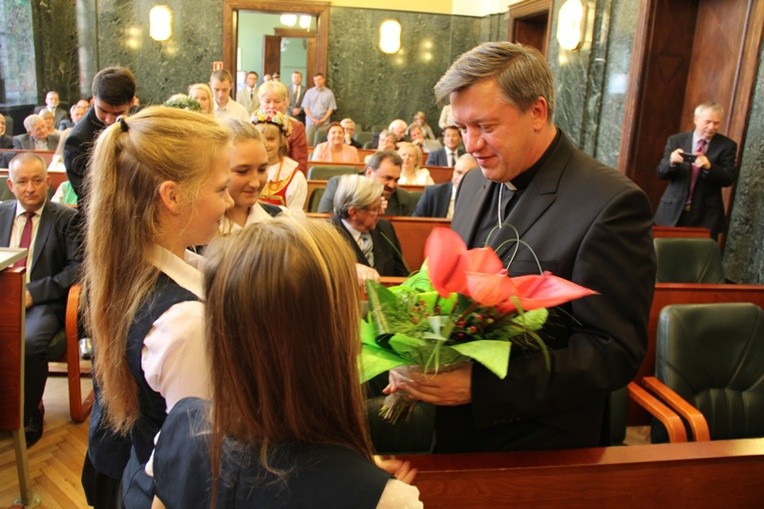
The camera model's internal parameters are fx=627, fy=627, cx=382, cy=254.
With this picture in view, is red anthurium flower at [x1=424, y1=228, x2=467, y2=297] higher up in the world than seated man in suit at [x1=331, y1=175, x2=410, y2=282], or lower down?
higher up

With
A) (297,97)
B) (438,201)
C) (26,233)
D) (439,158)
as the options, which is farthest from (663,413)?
(297,97)

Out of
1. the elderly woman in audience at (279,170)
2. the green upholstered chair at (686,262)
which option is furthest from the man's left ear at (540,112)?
the green upholstered chair at (686,262)

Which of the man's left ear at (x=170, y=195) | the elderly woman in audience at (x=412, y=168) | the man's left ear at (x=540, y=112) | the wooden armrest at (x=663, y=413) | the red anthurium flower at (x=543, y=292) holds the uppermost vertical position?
the man's left ear at (x=540, y=112)

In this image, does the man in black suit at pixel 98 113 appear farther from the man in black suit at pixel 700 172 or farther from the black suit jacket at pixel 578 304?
the man in black suit at pixel 700 172

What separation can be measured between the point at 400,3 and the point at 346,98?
1872 mm

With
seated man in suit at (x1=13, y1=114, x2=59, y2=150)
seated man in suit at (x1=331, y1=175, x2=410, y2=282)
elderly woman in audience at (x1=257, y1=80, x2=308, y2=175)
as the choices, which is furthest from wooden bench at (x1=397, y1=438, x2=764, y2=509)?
seated man in suit at (x1=13, y1=114, x2=59, y2=150)

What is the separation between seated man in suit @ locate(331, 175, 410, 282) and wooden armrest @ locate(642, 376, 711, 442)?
1.26 meters

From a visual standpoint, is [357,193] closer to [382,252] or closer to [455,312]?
[382,252]

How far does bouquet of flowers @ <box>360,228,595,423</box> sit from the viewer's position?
1.00 m

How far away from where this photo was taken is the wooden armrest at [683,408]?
2131 mm

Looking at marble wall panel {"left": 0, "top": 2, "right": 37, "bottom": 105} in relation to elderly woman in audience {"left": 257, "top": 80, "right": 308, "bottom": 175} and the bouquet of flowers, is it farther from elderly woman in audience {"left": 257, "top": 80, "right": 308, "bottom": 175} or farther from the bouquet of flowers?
the bouquet of flowers

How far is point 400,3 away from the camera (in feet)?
35.8

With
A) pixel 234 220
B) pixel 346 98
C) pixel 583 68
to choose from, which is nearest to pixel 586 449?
pixel 234 220

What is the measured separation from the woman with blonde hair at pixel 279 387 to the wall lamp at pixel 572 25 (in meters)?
6.70
